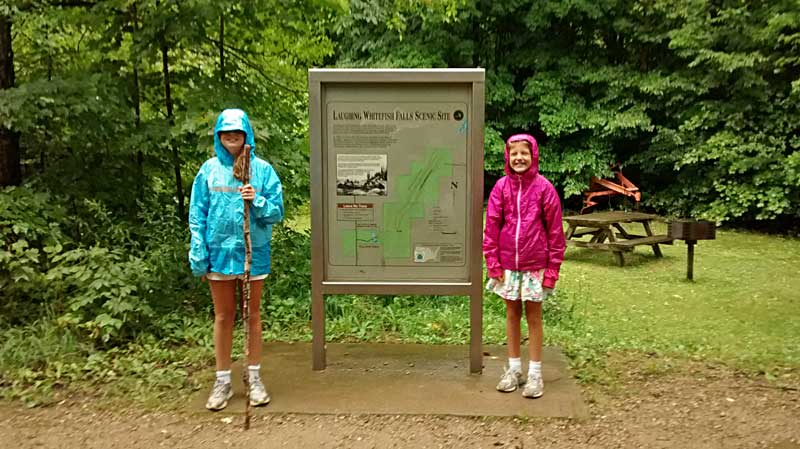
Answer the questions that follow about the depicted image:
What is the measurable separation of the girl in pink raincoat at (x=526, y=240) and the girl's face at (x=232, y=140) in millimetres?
1552

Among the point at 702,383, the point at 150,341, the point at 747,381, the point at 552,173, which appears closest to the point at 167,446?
the point at 150,341

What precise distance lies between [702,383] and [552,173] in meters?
14.1

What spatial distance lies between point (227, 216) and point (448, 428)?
5.74 ft

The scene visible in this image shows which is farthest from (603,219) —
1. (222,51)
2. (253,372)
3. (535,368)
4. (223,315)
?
(223,315)

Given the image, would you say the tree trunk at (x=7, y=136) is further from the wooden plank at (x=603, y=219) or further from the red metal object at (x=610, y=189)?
the red metal object at (x=610, y=189)

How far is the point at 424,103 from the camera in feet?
14.6

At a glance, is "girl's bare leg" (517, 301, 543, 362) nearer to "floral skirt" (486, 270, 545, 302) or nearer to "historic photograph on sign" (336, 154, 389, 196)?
"floral skirt" (486, 270, 545, 302)

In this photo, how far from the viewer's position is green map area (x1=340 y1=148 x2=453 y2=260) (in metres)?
4.52

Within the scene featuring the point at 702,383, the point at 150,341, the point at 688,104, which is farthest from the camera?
the point at 688,104

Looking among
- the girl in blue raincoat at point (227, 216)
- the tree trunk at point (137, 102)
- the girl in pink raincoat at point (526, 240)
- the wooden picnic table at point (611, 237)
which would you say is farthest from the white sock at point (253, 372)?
the wooden picnic table at point (611, 237)

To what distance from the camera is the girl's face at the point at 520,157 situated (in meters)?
4.05

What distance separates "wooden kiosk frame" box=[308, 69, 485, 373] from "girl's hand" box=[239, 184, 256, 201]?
688 millimetres

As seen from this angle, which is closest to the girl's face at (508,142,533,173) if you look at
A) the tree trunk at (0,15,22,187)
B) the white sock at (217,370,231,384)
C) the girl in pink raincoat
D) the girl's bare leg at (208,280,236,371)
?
the girl in pink raincoat

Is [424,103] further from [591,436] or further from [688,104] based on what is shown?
[688,104]
